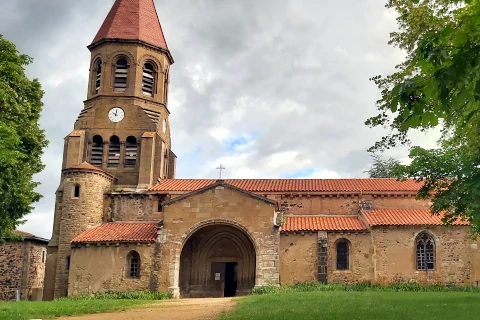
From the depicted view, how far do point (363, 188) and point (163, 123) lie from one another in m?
14.6

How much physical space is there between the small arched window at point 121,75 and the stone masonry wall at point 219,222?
1047cm

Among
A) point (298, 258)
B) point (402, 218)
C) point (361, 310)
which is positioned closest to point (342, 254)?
point (298, 258)

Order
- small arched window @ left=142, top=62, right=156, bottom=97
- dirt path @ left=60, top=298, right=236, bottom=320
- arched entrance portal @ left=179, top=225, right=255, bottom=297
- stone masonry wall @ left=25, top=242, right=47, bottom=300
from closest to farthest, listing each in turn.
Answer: dirt path @ left=60, top=298, right=236, bottom=320 → arched entrance portal @ left=179, top=225, right=255, bottom=297 → small arched window @ left=142, top=62, right=156, bottom=97 → stone masonry wall @ left=25, top=242, right=47, bottom=300

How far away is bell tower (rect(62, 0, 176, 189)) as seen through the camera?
33875mm

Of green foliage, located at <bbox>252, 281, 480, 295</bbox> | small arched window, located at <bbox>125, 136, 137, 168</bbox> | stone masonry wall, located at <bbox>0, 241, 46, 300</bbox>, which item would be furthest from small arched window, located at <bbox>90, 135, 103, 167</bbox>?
green foliage, located at <bbox>252, 281, 480, 295</bbox>

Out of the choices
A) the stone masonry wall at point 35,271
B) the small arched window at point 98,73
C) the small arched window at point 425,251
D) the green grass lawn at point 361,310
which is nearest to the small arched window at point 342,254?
the small arched window at point 425,251

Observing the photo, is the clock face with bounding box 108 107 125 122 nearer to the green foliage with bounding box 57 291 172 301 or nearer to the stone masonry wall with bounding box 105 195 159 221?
the stone masonry wall with bounding box 105 195 159 221

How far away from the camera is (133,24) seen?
36375 millimetres

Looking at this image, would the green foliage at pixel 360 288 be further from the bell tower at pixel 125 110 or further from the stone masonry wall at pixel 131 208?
the bell tower at pixel 125 110

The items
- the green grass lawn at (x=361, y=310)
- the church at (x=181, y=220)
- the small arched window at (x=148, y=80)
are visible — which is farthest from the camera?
the small arched window at (x=148, y=80)

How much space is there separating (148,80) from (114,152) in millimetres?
5651

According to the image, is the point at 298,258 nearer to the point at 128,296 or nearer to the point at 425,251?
the point at 425,251

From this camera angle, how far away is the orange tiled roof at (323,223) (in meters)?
28.9

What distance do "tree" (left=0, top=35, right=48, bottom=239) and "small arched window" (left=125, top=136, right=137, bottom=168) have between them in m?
9.60
